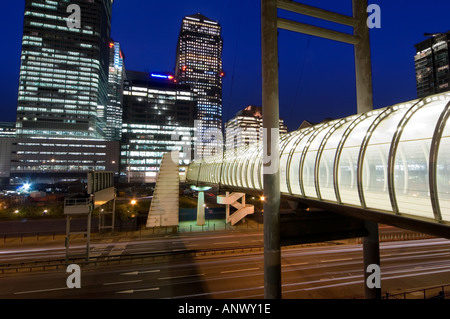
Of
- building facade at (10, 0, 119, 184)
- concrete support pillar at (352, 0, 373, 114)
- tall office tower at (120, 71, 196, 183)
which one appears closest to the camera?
concrete support pillar at (352, 0, 373, 114)

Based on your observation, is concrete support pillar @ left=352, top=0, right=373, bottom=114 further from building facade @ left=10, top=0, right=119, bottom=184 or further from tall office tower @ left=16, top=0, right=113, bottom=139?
tall office tower @ left=16, top=0, right=113, bottom=139

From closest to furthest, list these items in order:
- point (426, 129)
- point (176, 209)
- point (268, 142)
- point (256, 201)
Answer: point (426, 129)
point (268, 142)
point (176, 209)
point (256, 201)

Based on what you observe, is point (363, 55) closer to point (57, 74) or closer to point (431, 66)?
point (431, 66)

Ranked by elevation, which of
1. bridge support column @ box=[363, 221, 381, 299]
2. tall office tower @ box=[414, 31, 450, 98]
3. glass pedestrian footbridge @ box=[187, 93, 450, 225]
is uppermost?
tall office tower @ box=[414, 31, 450, 98]

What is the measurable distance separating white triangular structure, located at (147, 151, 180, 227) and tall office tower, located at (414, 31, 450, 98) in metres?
105

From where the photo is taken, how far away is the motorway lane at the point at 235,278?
526 inches

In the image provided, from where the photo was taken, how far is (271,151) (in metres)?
8.34

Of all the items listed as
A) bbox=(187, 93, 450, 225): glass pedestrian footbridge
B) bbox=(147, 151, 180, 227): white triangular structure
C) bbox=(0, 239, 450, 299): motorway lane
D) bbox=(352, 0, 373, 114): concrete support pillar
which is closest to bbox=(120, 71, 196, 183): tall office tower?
bbox=(147, 151, 180, 227): white triangular structure

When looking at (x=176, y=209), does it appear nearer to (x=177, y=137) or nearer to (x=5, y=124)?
(x=177, y=137)

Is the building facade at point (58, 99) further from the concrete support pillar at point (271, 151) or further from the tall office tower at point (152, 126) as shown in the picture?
the concrete support pillar at point (271, 151)

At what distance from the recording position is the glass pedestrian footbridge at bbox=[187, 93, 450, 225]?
4.65 m

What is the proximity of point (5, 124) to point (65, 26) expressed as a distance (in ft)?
444

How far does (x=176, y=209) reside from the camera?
3116 centimetres

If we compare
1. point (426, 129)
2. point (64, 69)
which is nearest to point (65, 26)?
point (64, 69)
